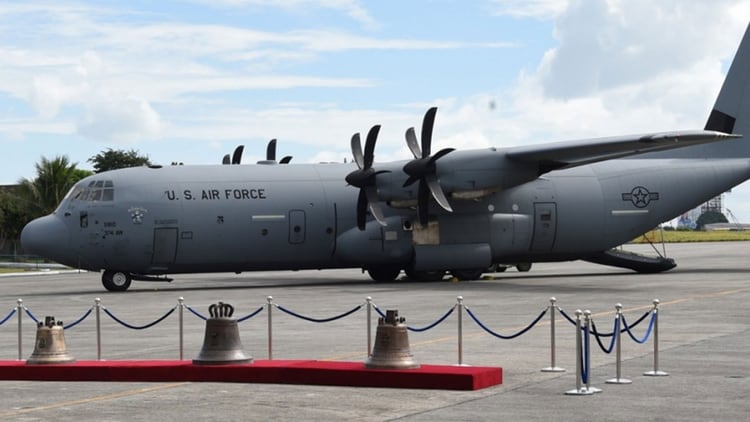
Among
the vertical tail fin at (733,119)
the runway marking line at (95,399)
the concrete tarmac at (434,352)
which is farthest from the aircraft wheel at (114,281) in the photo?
the runway marking line at (95,399)

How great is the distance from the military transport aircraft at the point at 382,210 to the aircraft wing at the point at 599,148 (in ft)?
0.20

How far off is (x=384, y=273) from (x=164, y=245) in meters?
8.07

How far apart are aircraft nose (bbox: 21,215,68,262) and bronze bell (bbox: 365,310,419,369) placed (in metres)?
22.8

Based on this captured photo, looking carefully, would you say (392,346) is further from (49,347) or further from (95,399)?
(49,347)

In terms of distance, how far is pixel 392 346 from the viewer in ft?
48.4

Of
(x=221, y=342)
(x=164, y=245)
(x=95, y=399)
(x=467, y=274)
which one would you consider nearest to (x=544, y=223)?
(x=467, y=274)

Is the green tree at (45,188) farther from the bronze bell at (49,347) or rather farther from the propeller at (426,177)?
the bronze bell at (49,347)

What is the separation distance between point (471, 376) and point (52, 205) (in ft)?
228

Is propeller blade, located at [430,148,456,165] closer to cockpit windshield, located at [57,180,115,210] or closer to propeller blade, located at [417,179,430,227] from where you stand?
propeller blade, located at [417,179,430,227]

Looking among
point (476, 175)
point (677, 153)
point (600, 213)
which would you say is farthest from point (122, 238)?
point (677, 153)

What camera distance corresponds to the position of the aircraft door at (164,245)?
35938 millimetres

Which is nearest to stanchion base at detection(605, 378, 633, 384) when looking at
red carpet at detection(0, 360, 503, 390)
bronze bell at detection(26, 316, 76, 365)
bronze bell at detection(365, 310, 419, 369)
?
red carpet at detection(0, 360, 503, 390)

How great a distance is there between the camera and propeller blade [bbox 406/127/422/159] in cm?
3794

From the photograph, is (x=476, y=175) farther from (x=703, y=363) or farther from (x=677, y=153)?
(x=703, y=363)
